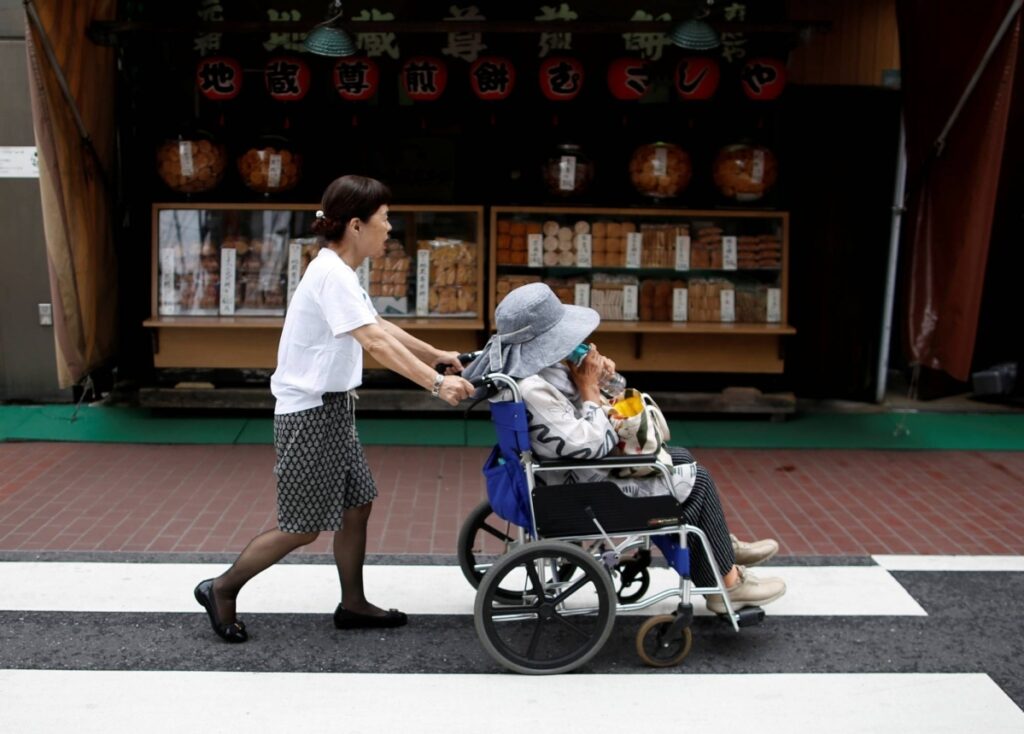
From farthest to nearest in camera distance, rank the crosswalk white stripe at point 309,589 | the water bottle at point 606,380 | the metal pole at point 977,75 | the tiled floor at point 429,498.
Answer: the metal pole at point 977,75, the tiled floor at point 429,498, the crosswalk white stripe at point 309,589, the water bottle at point 606,380

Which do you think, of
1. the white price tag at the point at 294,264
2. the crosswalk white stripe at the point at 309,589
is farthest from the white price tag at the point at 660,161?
the crosswalk white stripe at the point at 309,589

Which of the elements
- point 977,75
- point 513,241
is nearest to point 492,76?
point 513,241

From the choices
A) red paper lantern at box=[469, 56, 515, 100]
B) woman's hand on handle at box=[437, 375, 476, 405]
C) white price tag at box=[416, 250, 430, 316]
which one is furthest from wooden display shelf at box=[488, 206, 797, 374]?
woman's hand on handle at box=[437, 375, 476, 405]

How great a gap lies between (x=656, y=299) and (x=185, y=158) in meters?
3.73

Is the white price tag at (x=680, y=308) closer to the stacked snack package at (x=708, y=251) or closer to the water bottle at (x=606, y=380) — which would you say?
the stacked snack package at (x=708, y=251)

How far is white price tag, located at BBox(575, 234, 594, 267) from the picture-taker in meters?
8.53

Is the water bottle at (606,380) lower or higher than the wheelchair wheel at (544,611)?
higher

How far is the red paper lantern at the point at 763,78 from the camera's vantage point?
8.04m

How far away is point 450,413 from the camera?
28.4ft

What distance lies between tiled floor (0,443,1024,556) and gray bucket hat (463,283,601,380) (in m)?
1.87

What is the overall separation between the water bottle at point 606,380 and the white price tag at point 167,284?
4666 millimetres

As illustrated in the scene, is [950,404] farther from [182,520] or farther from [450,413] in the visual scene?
[182,520]

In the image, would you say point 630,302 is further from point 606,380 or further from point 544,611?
point 544,611

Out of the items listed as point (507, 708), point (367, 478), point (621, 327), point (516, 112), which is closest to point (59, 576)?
point (367, 478)
